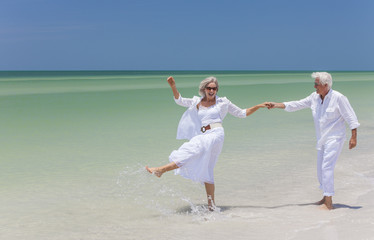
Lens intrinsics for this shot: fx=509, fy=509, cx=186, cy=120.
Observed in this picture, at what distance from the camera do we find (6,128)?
14188mm

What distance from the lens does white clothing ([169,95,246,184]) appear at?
5895mm

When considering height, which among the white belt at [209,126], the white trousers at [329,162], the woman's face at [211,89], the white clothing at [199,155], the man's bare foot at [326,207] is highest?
the woman's face at [211,89]

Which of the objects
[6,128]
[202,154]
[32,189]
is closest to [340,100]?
[202,154]

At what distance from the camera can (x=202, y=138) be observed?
5988 mm

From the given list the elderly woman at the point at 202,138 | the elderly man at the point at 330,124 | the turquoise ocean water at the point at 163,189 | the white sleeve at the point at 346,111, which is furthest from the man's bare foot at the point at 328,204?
the elderly woman at the point at 202,138

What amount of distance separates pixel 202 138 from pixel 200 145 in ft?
0.36

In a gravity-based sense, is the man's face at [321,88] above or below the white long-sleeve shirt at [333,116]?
above

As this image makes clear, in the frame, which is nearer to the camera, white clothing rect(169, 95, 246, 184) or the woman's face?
white clothing rect(169, 95, 246, 184)

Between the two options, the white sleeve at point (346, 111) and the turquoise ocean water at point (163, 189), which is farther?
the white sleeve at point (346, 111)

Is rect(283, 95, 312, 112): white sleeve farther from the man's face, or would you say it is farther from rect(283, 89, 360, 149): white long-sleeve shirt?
the man's face

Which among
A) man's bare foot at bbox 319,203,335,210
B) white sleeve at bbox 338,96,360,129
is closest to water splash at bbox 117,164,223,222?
man's bare foot at bbox 319,203,335,210

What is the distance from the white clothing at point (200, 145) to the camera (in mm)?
5895

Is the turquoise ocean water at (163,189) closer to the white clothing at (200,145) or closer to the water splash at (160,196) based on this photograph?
the water splash at (160,196)

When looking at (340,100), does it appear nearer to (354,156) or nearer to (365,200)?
(365,200)
